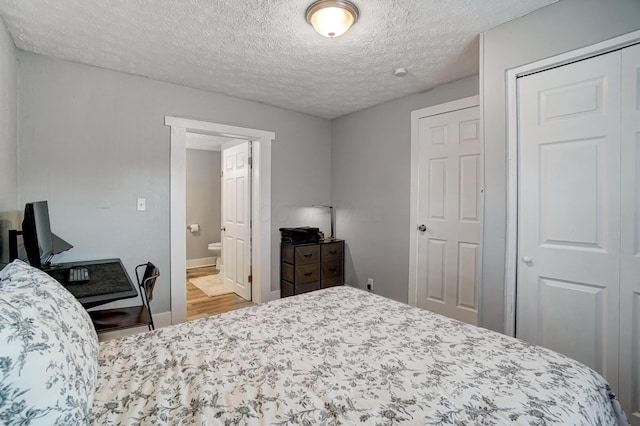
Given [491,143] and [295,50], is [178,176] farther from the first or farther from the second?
[491,143]

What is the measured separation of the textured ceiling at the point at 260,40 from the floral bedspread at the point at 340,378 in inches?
72.9

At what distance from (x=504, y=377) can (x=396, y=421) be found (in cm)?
49

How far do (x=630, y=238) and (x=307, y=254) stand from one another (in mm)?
2834

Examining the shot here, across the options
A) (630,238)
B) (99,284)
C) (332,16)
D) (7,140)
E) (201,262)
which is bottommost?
(201,262)

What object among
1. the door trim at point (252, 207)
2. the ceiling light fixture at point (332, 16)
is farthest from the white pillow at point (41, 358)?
the door trim at point (252, 207)

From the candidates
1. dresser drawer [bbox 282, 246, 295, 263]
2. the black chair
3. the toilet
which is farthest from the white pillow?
the toilet

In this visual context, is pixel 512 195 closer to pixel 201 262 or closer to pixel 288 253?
pixel 288 253

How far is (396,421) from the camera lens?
2.88ft

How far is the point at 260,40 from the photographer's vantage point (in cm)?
222

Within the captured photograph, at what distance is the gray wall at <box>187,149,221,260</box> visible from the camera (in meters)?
5.89

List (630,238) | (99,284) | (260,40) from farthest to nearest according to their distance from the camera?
(260,40), (99,284), (630,238)

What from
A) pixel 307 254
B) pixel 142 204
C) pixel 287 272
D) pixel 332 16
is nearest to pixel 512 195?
pixel 332 16

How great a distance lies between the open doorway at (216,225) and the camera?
3.86m

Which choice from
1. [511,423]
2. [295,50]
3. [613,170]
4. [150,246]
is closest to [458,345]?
[511,423]
